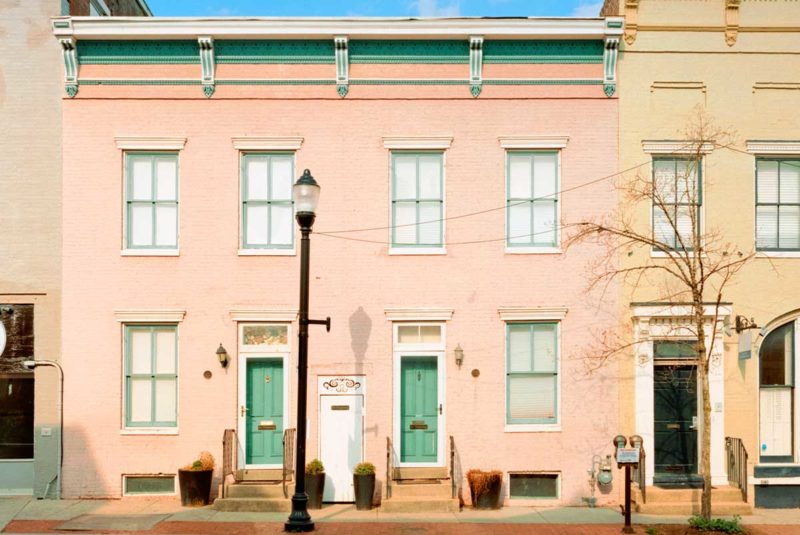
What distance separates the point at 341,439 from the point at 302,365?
125 inches

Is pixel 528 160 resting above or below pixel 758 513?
above

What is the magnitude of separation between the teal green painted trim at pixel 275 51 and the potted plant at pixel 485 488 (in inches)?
305

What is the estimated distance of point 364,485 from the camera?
45.2 feet

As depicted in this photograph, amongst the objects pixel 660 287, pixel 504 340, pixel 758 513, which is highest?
pixel 660 287

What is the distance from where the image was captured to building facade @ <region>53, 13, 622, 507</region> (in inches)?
573

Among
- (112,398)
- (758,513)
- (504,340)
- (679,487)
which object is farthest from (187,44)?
(758,513)

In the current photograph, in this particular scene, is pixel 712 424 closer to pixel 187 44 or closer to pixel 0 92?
pixel 187 44

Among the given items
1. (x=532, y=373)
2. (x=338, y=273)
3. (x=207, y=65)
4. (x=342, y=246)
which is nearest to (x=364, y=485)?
(x=532, y=373)

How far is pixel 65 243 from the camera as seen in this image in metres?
14.7

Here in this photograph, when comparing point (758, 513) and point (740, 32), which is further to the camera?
point (740, 32)

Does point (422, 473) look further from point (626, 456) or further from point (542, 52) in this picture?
point (542, 52)

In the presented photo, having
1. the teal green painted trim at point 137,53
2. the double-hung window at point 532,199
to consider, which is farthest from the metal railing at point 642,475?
the teal green painted trim at point 137,53

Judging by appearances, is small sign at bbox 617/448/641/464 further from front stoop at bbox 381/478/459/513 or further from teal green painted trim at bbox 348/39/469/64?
teal green painted trim at bbox 348/39/469/64

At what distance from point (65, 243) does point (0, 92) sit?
3028 mm
